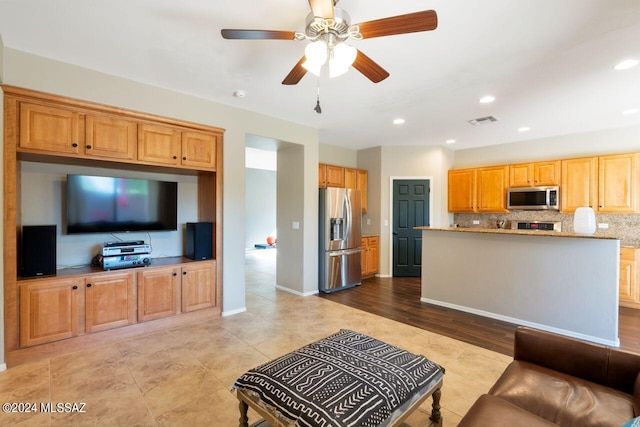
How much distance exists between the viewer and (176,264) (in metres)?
3.42

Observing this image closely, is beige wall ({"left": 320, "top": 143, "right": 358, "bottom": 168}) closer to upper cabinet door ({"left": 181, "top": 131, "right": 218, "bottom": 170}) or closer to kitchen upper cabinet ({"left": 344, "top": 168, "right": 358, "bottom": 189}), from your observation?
kitchen upper cabinet ({"left": 344, "top": 168, "right": 358, "bottom": 189})

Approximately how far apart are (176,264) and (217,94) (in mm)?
2063

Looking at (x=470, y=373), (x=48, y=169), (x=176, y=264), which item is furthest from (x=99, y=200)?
(x=470, y=373)

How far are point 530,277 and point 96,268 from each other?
4.86 metres

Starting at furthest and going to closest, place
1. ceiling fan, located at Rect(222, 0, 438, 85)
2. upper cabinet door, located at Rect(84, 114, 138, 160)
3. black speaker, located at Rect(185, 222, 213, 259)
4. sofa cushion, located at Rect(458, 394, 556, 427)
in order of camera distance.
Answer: black speaker, located at Rect(185, 222, 213, 259), upper cabinet door, located at Rect(84, 114, 138, 160), ceiling fan, located at Rect(222, 0, 438, 85), sofa cushion, located at Rect(458, 394, 556, 427)

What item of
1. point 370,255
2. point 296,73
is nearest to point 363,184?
point 370,255

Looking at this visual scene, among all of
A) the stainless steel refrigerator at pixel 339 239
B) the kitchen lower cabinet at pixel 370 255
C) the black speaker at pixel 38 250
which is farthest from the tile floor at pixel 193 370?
the kitchen lower cabinet at pixel 370 255

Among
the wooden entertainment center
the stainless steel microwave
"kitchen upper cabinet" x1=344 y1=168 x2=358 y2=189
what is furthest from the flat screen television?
the stainless steel microwave

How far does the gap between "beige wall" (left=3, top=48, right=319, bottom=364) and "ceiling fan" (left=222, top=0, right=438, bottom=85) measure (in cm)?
191

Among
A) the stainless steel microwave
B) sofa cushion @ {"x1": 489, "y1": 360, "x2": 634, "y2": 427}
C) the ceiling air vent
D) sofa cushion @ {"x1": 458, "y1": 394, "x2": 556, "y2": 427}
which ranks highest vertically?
the ceiling air vent

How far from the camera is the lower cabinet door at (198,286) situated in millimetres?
3479

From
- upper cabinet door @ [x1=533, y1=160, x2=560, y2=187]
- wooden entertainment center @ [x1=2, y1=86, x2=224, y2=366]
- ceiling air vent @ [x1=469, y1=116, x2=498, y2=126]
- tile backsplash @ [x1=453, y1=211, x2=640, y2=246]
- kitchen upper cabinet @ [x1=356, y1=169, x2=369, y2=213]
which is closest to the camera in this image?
wooden entertainment center @ [x1=2, y1=86, x2=224, y2=366]

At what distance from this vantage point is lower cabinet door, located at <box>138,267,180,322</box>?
3.18 m

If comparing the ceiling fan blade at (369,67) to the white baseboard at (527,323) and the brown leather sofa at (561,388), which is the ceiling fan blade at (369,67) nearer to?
the brown leather sofa at (561,388)
